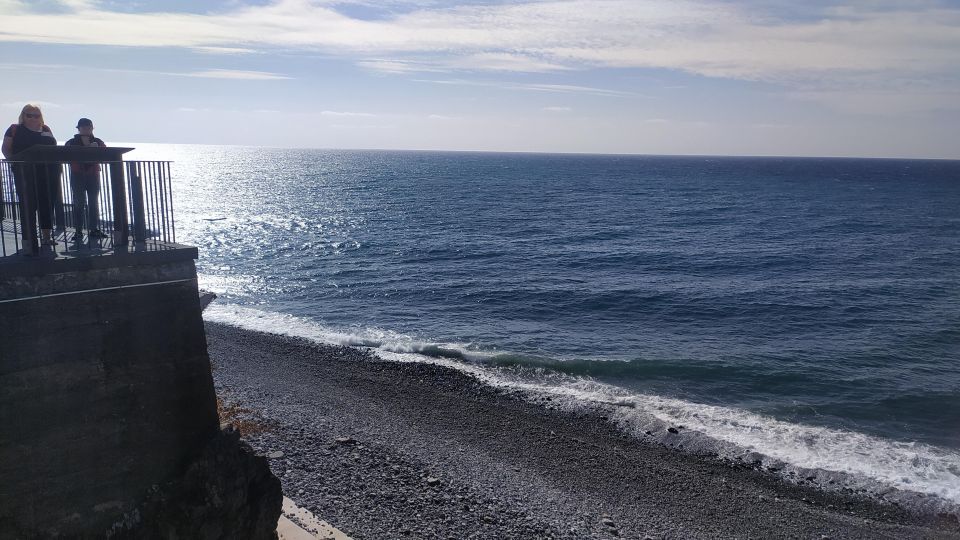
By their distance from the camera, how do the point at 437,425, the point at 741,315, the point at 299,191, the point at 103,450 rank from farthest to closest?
the point at 299,191, the point at 741,315, the point at 437,425, the point at 103,450

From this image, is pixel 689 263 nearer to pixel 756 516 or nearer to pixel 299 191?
pixel 756 516

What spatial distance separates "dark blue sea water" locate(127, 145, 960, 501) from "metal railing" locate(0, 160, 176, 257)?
14.5 metres

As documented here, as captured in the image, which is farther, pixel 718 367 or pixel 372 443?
pixel 718 367

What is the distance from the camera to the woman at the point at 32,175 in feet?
31.2

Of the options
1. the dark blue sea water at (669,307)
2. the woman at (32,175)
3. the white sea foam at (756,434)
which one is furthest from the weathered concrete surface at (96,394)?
the dark blue sea water at (669,307)

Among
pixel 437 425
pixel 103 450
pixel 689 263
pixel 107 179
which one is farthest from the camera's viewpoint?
pixel 689 263

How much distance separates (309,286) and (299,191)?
217ft

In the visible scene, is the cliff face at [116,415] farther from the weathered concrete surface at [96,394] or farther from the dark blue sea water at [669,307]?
the dark blue sea water at [669,307]

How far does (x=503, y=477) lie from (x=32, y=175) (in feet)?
38.3

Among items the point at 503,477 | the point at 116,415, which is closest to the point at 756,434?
the point at 503,477

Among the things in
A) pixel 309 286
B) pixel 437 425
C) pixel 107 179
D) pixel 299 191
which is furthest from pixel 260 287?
pixel 299 191

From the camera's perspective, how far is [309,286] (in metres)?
37.7

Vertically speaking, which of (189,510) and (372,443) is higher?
(189,510)

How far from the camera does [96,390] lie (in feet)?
29.5
